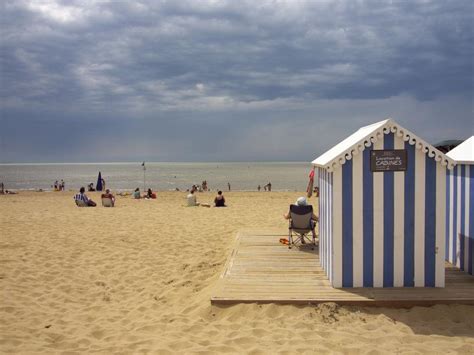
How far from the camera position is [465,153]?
19.5 ft

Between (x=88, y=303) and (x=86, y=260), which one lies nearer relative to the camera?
(x=88, y=303)

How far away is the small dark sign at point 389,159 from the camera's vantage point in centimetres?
509

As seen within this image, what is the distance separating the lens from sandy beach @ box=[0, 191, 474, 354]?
13.2 feet

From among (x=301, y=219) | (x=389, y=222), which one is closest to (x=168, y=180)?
(x=301, y=219)

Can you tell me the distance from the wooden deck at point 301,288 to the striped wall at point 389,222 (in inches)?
8.5

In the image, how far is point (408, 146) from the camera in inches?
200

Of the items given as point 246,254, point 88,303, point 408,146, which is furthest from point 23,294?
point 408,146

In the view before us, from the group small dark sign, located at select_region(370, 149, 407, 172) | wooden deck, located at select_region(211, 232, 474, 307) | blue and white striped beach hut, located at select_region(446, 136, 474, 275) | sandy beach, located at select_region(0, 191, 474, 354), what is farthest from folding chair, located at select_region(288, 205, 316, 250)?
small dark sign, located at select_region(370, 149, 407, 172)

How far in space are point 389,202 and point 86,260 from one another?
560 centimetres

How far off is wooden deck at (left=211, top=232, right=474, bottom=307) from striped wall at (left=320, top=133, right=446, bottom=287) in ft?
0.71

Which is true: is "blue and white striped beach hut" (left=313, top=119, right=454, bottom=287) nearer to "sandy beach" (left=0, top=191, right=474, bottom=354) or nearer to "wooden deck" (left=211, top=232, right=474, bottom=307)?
"wooden deck" (left=211, top=232, right=474, bottom=307)

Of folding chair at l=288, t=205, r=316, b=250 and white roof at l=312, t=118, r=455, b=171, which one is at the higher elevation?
white roof at l=312, t=118, r=455, b=171

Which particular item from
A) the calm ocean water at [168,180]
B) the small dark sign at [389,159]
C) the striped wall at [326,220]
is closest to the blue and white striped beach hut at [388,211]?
the small dark sign at [389,159]

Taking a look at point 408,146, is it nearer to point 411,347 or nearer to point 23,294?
point 411,347
